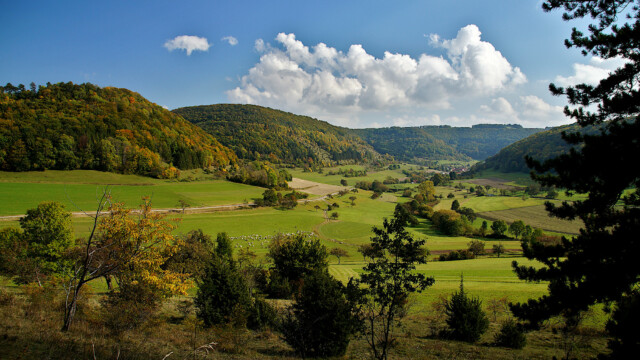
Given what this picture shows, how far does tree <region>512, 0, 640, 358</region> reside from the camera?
786cm

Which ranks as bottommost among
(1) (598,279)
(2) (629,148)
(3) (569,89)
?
(1) (598,279)

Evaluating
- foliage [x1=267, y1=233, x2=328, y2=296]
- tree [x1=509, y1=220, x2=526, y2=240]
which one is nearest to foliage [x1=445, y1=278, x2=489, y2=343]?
foliage [x1=267, y1=233, x2=328, y2=296]

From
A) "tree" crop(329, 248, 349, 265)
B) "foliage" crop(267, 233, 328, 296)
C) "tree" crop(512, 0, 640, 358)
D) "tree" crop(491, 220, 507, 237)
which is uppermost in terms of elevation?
"tree" crop(512, 0, 640, 358)

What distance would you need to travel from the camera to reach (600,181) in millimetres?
8867

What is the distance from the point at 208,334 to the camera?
671 inches

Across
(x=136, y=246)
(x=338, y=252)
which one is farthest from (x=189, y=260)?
(x=338, y=252)

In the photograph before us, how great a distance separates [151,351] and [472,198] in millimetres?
132005

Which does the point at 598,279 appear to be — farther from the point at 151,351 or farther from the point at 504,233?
the point at 504,233

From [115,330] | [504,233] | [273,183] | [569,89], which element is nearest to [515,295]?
[569,89]

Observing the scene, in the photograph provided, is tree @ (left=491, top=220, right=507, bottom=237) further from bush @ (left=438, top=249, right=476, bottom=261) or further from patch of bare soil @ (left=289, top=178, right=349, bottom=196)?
patch of bare soil @ (left=289, top=178, right=349, bottom=196)

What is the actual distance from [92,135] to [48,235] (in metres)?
75.7

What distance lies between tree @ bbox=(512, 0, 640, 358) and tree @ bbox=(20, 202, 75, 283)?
130 ft

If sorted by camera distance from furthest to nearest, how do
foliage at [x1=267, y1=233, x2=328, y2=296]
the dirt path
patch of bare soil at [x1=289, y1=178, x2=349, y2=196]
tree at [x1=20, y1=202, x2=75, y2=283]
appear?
1. patch of bare soil at [x1=289, y1=178, x2=349, y2=196]
2. the dirt path
3. foliage at [x1=267, y1=233, x2=328, y2=296]
4. tree at [x1=20, y1=202, x2=75, y2=283]

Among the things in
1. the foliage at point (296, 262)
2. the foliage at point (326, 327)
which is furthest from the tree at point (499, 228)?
the foliage at point (326, 327)
